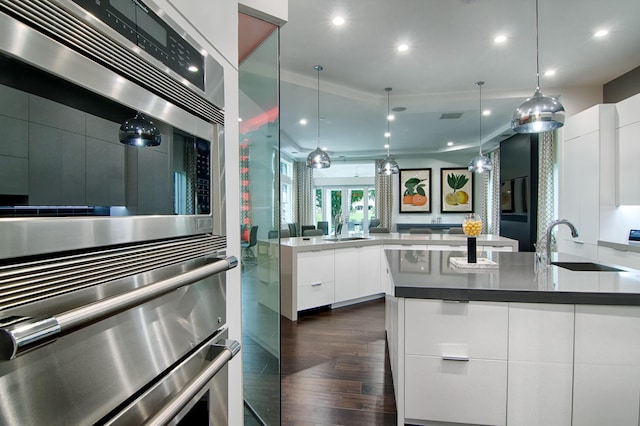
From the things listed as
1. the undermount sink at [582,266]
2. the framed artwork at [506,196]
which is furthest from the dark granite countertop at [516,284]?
the framed artwork at [506,196]

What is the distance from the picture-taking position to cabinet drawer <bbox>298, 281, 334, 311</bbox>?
3670mm

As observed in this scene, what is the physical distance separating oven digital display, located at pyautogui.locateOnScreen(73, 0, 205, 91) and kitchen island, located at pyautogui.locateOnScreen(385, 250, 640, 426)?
4.35ft

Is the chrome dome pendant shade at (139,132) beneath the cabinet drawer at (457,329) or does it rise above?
above

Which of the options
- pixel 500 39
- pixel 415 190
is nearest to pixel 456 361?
pixel 500 39

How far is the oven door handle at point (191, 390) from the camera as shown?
0.57 m

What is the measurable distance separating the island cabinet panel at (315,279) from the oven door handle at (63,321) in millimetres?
3103

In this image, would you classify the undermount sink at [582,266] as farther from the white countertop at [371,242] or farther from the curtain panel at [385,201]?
the curtain panel at [385,201]

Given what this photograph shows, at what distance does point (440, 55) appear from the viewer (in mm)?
3680

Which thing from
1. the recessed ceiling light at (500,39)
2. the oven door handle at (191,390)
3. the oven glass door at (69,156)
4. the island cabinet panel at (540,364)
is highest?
the recessed ceiling light at (500,39)

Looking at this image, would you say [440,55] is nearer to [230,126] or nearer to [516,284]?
[516,284]

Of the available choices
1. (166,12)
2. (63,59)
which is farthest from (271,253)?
(63,59)

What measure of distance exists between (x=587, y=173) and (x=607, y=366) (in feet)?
11.3

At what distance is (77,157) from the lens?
0.48 m

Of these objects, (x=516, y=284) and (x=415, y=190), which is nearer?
(x=516, y=284)
